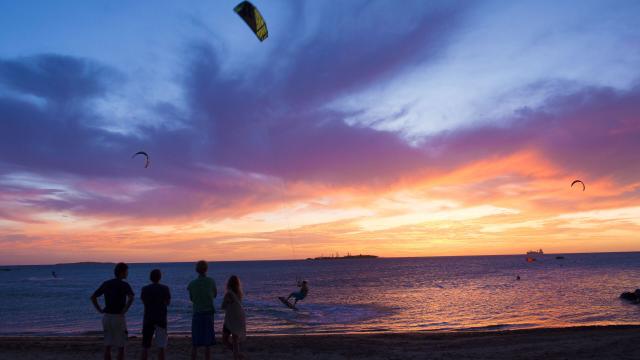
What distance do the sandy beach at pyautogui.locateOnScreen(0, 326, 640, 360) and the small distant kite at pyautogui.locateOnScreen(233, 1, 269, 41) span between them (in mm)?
7572

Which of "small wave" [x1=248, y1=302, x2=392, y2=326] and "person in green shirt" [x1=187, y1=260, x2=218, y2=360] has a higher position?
"person in green shirt" [x1=187, y1=260, x2=218, y2=360]

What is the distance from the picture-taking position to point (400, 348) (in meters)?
13.0

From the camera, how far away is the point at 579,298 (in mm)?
35281

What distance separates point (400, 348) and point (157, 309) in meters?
7.07

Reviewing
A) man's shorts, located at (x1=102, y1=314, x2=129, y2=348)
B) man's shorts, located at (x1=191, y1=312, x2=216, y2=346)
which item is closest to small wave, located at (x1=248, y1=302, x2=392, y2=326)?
→ man's shorts, located at (x1=191, y1=312, x2=216, y2=346)

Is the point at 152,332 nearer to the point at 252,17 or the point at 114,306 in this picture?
the point at 114,306

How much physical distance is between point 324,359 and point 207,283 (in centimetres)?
409

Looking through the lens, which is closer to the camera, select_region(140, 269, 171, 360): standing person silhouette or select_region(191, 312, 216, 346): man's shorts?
select_region(140, 269, 171, 360): standing person silhouette

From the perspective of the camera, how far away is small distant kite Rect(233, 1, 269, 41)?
11.2m

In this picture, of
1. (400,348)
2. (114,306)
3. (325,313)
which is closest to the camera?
(114,306)

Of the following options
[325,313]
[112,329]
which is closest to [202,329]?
[112,329]

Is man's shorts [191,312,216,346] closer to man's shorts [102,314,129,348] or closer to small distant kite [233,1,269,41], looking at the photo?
man's shorts [102,314,129,348]

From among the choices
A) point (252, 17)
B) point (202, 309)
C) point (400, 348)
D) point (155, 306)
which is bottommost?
point (400, 348)

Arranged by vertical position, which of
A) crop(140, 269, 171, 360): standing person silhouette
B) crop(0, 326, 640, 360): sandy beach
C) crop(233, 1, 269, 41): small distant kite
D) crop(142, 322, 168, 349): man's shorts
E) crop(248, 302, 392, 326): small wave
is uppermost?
crop(233, 1, 269, 41): small distant kite
